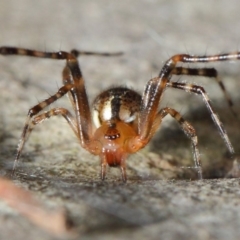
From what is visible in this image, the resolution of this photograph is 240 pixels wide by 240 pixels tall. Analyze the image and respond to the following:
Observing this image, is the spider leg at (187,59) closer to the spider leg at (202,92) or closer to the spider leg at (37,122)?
the spider leg at (202,92)

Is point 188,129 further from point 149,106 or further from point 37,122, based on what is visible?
point 37,122

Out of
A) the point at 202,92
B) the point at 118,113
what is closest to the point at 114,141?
the point at 118,113

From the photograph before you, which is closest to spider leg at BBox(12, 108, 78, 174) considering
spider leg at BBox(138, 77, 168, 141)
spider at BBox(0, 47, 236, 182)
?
spider at BBox(0, 47, 236, 182)

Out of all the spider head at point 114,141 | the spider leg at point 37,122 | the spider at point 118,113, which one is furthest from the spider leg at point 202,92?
the spider leg at point 37,122

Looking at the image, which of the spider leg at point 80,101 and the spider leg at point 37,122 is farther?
the spider leg at point 80,101

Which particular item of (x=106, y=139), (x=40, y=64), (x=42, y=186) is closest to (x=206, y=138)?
(x=106, y=139)

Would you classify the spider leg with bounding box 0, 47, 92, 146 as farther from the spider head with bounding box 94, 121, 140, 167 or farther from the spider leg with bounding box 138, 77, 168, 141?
the spider leg with bounding box 138, 77, 168, 141

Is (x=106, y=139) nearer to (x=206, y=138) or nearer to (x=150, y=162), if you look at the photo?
(x=150, y=162)

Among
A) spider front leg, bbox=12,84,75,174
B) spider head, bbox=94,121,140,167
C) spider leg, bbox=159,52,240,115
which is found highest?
spider leg, bbox=159,52,240,115

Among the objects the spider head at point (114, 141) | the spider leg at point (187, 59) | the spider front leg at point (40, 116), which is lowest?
the spider head at point (114, 141)
